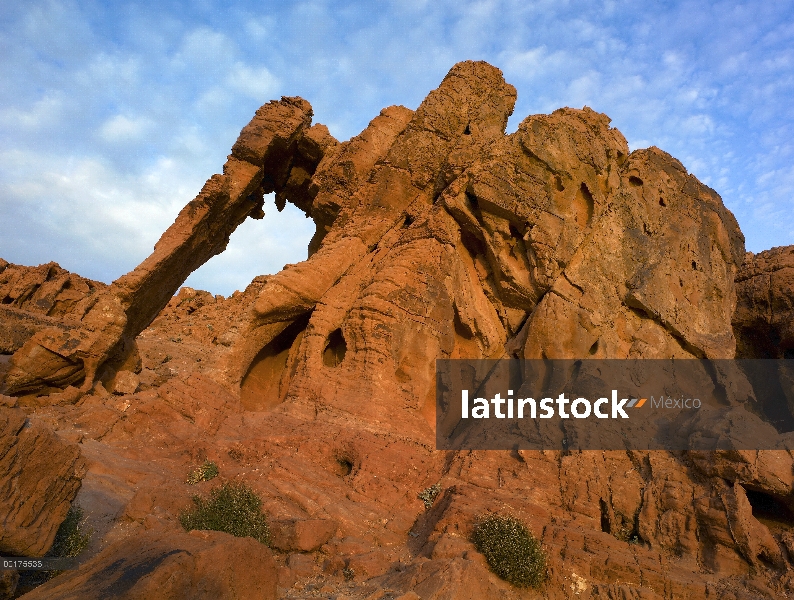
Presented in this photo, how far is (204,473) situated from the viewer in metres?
10.6

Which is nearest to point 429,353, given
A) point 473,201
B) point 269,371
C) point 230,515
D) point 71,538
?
point 473,201

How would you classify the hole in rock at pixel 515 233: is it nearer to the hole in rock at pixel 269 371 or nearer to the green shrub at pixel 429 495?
the hole in rock at pixel 269 371

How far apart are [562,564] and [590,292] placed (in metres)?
10.3

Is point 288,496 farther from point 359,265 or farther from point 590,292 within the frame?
point 590,292

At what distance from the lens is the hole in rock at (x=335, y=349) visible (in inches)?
644

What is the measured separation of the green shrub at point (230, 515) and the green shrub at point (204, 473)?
1401 mm

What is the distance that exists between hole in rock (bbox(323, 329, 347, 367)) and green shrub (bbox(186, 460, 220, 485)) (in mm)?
5833

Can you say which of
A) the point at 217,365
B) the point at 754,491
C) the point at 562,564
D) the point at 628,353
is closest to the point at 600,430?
the point at 754,491

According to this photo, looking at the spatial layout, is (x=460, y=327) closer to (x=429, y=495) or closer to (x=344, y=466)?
(x=344, y=466)

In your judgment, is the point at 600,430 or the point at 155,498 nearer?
the point at 155,498

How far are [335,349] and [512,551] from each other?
9382 mm

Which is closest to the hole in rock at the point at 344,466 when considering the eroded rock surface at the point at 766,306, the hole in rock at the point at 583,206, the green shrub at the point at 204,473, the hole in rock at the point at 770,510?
the green shrub at the point at 204,473

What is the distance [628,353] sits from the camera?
54.5 ft

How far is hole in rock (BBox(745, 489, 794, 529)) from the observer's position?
9172mm
